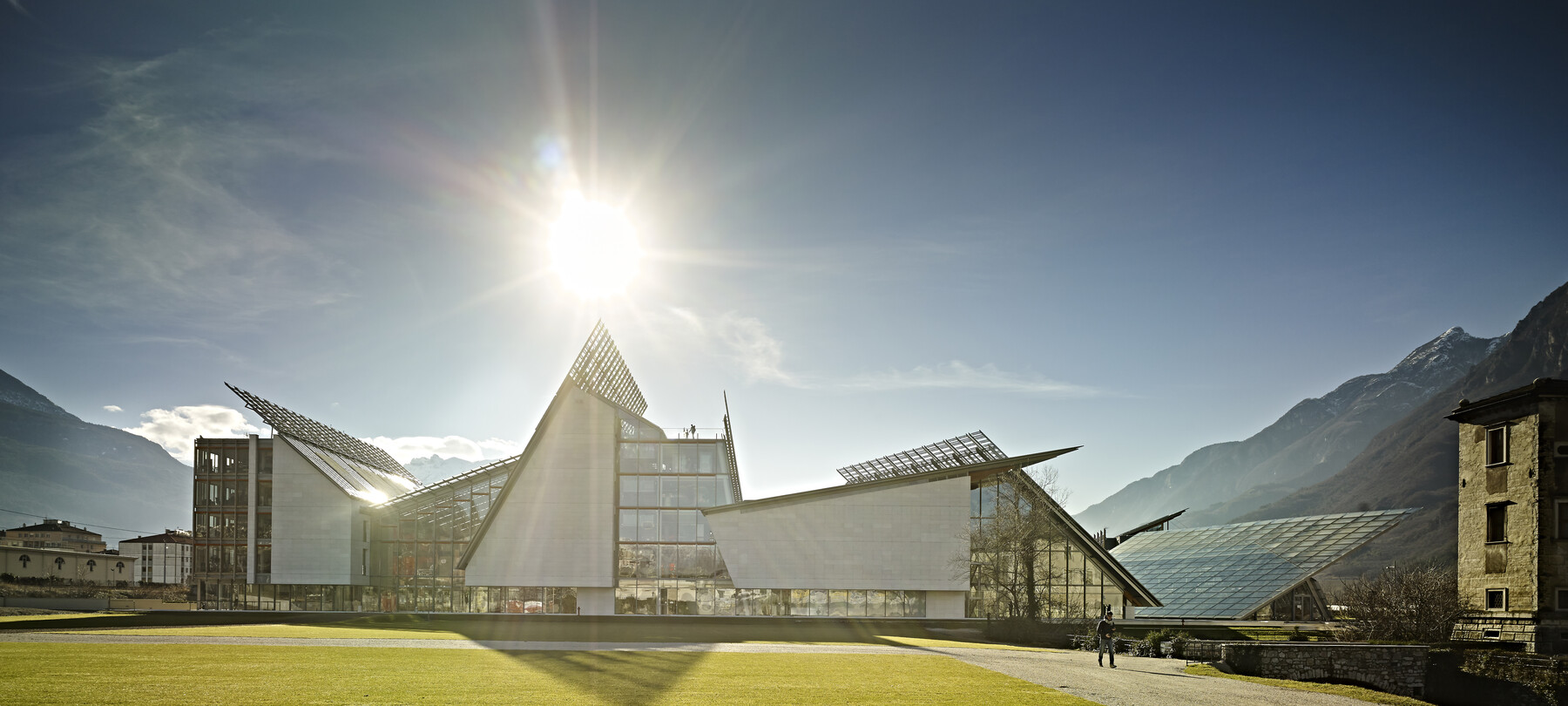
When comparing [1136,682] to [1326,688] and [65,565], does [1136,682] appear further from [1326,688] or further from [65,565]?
[65,565]

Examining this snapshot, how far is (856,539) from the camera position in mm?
52000

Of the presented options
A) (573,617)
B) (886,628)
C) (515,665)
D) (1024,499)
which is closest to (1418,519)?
(1024,499)

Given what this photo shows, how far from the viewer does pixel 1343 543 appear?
59.7 meters

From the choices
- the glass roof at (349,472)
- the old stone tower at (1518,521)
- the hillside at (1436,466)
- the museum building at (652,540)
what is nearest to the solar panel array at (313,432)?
the glass roof at (349,472)

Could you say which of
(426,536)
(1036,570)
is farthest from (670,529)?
(1036,570)

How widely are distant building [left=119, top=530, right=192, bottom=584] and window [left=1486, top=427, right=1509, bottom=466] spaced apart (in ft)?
484

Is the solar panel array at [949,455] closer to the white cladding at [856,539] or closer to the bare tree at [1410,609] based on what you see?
the white cladding at [856,539]

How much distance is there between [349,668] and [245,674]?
2552mm

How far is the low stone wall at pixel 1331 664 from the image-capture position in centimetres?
3028

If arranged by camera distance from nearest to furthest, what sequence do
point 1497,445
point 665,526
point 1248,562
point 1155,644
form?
1. point 1155,644
2. point 1497,445
3. point 665,526
4. point 1248,562

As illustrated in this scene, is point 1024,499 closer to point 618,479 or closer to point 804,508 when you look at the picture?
point 804,508

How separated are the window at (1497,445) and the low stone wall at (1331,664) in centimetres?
1193

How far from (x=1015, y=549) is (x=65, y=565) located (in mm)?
98220

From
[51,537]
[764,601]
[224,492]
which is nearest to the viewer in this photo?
[764,601]
